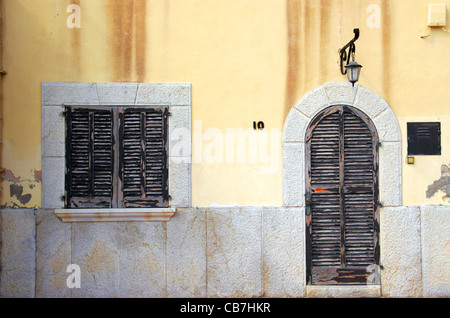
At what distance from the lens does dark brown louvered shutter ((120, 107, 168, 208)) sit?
6.84m

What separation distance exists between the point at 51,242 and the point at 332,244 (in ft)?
12.3

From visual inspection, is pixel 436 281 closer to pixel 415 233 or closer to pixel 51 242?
pixel 415 233

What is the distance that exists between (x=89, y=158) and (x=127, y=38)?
1695 millimetres

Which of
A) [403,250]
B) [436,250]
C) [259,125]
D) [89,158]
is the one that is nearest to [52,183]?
[89,158]

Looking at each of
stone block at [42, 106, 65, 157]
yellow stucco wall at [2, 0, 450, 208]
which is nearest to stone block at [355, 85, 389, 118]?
yellow stucco wall at [2, 0, 450, 208]

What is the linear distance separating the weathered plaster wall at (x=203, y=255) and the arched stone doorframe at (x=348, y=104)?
25 cm

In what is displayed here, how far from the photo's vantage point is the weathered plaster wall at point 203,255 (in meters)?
6.76

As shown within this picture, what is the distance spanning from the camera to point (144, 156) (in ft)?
22.5

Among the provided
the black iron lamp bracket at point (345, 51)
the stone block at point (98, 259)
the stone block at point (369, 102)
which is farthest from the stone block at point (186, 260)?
the black iron lamp bracket at point (345, 51)

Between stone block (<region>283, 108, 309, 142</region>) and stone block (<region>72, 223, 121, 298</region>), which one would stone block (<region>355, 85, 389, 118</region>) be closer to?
stone block (<region>283, 108, 309, 142</region>)

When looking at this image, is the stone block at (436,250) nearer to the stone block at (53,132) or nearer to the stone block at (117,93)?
the stone block at (117,93)

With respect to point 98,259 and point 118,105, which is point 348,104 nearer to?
point 118,105

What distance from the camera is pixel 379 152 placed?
6.86m
